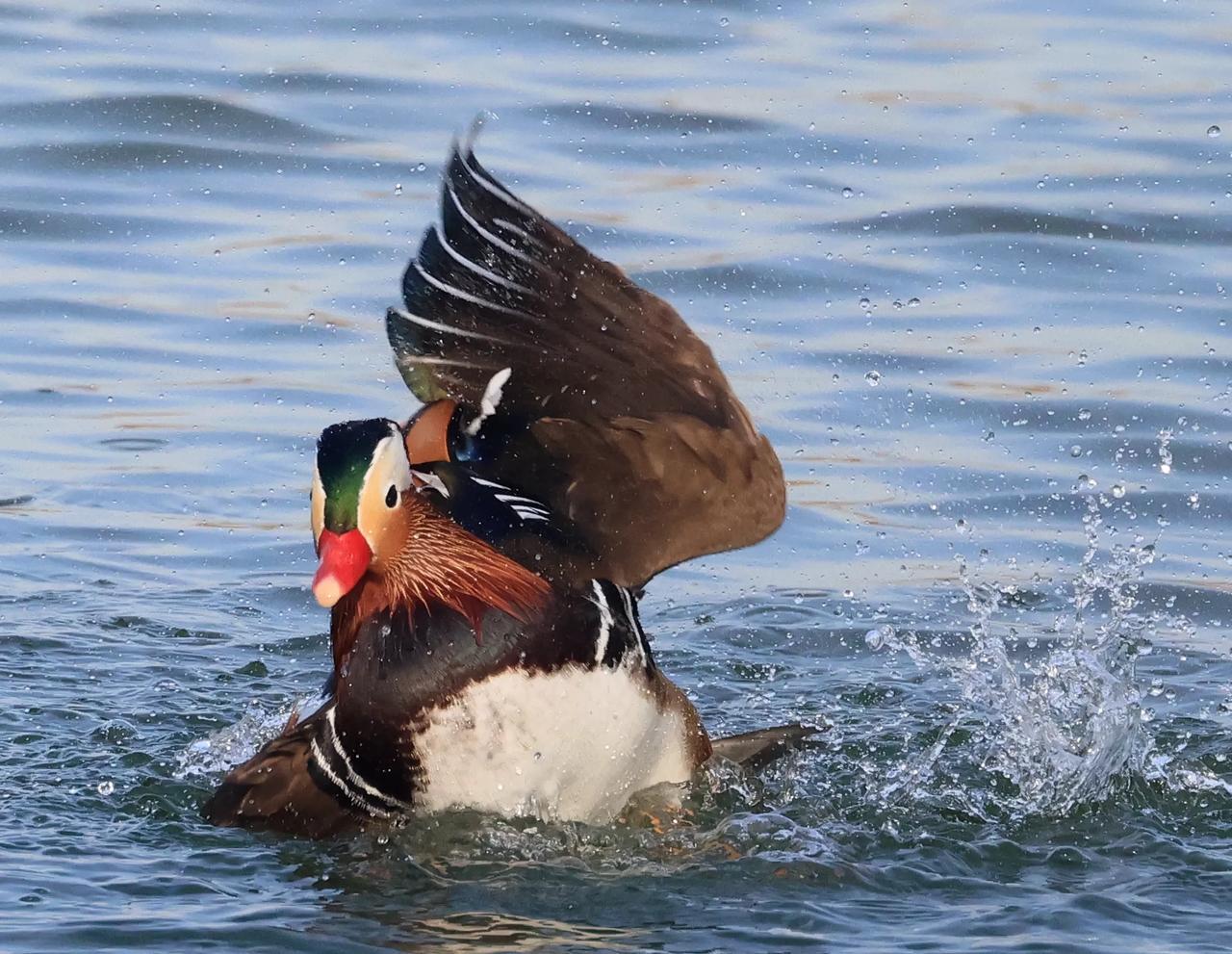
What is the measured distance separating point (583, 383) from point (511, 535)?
0.47 m

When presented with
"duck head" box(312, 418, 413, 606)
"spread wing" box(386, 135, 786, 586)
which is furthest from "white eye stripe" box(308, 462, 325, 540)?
"spread wing" box(386, 135, 786, 586)

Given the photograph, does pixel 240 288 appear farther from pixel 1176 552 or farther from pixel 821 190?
pixel 1176 552

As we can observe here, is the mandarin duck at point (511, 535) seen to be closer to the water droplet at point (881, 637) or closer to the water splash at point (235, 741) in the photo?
the water splash at point (235, 741)

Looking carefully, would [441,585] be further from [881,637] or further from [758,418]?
[758,418]

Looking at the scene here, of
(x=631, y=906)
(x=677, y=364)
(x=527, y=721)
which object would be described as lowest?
(x=631, y=906)

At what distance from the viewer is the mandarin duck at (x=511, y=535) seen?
16.5 feet

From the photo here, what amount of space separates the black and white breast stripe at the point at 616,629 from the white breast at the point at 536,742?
4 centimetres

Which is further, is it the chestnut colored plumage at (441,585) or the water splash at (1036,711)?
the water splash at (1036,711)

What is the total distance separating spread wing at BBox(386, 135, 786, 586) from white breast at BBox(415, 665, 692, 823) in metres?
0.37

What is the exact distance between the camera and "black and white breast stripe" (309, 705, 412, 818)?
16.9 ft

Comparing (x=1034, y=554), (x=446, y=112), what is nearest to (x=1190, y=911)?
(x=1034, y=554)

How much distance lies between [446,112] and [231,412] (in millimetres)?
3459

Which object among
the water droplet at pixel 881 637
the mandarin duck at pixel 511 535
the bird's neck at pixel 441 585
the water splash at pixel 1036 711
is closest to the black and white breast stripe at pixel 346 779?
the mandarin duck at pixel 511 535

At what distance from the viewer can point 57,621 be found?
7.09 metres
